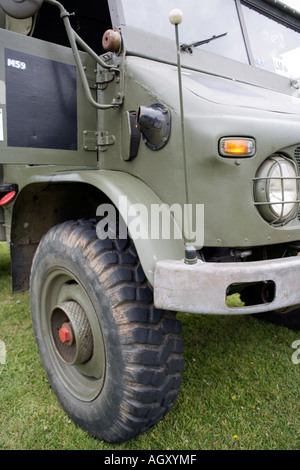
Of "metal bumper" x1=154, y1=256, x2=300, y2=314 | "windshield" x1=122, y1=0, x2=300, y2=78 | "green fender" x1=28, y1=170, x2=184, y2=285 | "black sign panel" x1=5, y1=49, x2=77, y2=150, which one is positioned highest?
"windshield" x1=122, y1=0, x2=300, y2=78

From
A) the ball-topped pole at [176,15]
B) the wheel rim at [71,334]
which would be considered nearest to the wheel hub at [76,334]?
the wheel rim at [71,334]

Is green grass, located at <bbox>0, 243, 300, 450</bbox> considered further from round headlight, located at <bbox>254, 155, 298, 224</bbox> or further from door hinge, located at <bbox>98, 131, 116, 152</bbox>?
door hinge, located at <bbox>98, 131, 116, 152</bbox>

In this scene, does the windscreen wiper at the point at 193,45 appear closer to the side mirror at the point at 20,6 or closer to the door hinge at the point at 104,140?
the door hinge at the point at 104,140

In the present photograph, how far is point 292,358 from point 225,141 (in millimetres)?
1913

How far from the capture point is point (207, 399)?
2.24m

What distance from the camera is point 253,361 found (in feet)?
8.83

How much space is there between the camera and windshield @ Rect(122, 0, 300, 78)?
228cm

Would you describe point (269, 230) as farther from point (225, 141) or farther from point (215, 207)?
point (225, 141)

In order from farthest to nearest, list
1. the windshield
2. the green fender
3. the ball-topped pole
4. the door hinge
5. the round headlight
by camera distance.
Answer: the windshield, the door hinge, the round headlight, the green fender, the ball-topped pole

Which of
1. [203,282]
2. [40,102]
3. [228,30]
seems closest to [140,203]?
[203,282]

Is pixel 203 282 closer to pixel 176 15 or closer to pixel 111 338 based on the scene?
pixel 111 338

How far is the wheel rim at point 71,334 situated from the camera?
1.88 metres

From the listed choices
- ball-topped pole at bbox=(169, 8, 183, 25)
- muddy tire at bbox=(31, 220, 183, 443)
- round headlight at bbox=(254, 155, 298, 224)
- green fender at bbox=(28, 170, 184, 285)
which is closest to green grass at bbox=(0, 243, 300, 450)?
muddy tire at bbox=(31, 220, 183, 443)
